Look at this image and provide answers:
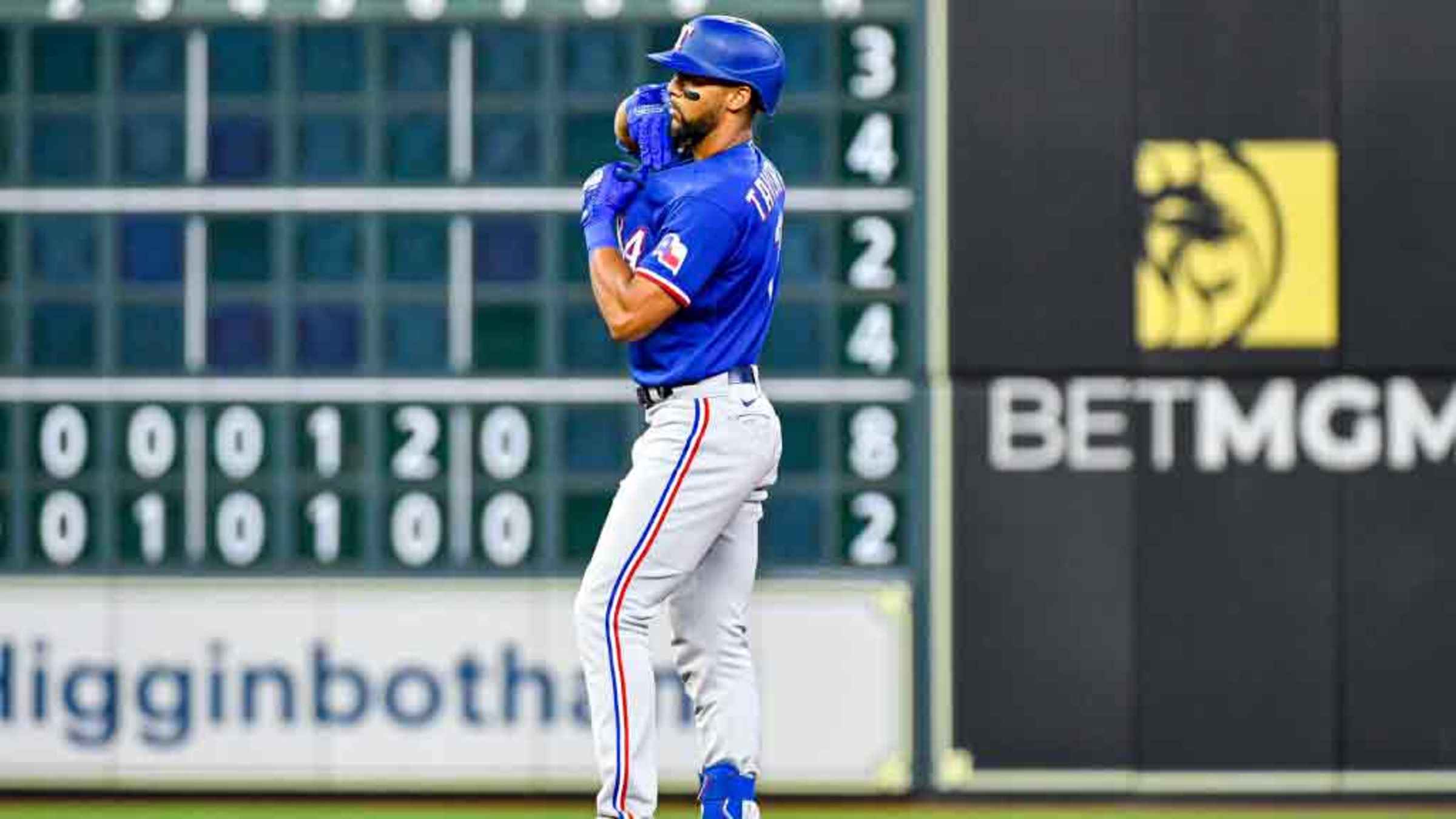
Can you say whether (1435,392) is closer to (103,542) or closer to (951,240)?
(951,240)

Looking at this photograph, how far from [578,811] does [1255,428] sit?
2.33 metres

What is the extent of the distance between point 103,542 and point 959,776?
8.84ft

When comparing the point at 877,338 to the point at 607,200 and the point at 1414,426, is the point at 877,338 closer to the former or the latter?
the point at 1414,426

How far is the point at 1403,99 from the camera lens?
28.0ft

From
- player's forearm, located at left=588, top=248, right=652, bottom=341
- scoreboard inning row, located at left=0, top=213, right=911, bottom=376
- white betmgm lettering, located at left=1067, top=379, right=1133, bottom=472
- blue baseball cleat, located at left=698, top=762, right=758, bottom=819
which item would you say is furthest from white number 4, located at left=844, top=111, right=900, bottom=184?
blue baseball cleat, located at left=698, top=762, right=758, bottom=819

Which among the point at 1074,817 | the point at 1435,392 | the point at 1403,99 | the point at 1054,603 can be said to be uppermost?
the point at 1403,99

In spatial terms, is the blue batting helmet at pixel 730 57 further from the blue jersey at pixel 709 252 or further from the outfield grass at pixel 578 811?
the outfield grass at pixel 578 811

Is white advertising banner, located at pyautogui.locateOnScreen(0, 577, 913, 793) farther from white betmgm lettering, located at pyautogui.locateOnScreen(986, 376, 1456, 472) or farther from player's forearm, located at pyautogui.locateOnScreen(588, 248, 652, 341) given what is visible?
player's forearm, located at pyautogui.locateOnScreen(588, 248, 652, 341)

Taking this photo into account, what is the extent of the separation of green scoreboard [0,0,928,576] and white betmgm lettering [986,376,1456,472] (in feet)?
1.59

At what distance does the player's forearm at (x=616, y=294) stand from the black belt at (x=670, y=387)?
0.55ft

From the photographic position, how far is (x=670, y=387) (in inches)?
248

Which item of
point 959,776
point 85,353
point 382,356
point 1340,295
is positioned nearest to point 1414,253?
point 1340,295

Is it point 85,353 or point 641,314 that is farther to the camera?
point 85,353

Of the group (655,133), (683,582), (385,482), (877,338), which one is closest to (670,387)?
(683,582)
